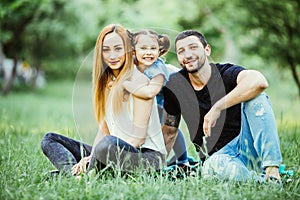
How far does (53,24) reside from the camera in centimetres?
1145

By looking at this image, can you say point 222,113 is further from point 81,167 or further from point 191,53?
point 81,167

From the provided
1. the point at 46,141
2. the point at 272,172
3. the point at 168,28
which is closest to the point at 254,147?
the point at 272,172

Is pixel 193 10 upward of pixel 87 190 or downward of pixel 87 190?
upward

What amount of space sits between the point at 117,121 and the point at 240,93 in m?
0.74

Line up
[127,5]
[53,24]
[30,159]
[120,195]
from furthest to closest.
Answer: [127,5] < [53,24] < [30,159] < [120,195]

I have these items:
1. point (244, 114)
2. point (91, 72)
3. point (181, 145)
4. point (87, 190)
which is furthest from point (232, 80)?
point (87, 190)

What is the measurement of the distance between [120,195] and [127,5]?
10.4m

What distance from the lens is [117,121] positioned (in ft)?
9.19

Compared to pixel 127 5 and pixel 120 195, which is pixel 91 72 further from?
pixel 127 5

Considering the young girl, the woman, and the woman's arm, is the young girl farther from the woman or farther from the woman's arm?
the woman's arm

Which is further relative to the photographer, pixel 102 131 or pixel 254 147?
pixel 102 131

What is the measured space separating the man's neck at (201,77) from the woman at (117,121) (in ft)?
1.08

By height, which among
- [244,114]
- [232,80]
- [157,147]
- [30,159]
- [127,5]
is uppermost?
[127,5]

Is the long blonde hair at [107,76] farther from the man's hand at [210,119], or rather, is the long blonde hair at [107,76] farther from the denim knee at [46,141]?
the man's hand at [210,119]
